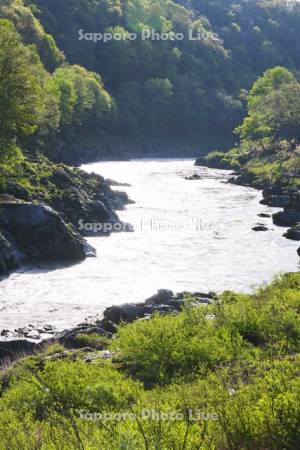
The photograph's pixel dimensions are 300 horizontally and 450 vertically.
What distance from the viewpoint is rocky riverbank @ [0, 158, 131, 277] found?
43438mm

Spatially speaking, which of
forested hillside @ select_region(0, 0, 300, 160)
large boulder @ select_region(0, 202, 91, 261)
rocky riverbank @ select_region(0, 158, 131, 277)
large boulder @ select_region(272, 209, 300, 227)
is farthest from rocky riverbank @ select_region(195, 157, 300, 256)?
forested hillside @ select_region(0, 0, 300, 160)

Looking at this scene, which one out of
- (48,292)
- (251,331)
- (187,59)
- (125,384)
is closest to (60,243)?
(48,292)

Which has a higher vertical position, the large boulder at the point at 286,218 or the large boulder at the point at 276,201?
the large boulder at the point at 276,201

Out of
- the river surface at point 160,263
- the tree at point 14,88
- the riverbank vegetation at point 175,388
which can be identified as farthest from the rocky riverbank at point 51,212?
the riverbank vegetation at point 175,388

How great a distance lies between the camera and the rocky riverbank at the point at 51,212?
143 ft

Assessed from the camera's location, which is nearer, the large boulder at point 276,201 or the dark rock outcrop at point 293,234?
the dark rock outcrop at point 293,234

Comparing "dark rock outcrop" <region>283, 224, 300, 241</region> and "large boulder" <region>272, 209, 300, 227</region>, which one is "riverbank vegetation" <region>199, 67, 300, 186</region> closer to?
"large boulder" <region>272, 209, 300, 227</region>

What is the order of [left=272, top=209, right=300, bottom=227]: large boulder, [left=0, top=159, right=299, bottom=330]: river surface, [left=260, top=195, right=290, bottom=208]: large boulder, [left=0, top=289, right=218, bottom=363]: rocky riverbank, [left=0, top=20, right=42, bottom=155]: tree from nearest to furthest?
[left=0, top=289, right=218, bottom=363]: rocky riverbank, [left=0, top=159, right=299, bottom=330]: river surface, [left=0, top=20, right=42, bottom=155]: tree, [left=272, top=209, right=300, bottom=227]: large boulder, [left=260, top=195, right=290, bottom=208]: large boulder

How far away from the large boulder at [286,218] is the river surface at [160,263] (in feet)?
2.50

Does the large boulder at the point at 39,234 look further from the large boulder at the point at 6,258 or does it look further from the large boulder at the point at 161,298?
the large boulder at the point at 161,298

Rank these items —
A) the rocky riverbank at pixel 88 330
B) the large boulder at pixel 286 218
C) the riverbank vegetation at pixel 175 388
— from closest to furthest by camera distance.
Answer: the riverbank vegetation at pixel 175 388 < the rocky riverbank at pixel 88 330 < the large boulder at pixel 286 218

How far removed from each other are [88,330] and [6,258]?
1589 cm

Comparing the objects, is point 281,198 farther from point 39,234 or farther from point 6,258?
point 6,258

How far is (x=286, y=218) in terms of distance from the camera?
183ft
